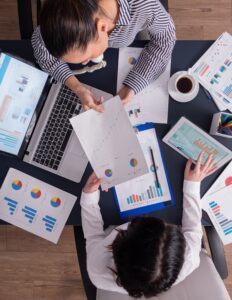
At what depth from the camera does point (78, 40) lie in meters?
0.71

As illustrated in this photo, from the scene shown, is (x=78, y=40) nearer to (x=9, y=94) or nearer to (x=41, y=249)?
(x=9, y=94)

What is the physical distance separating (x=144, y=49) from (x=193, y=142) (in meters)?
0.34

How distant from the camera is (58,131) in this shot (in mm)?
1055

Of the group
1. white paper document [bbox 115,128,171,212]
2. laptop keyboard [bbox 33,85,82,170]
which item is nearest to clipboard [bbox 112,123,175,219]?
white paper document [bbox 115,128,171,212]

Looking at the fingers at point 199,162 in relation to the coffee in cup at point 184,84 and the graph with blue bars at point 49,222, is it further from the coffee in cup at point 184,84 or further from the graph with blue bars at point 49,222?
the graph with blue bars at point 49,222

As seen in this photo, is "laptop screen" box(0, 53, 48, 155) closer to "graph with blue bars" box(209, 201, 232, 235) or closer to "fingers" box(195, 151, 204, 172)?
"fingers" box(195, 151, 204, 172)

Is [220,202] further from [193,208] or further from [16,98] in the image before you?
[16,98]

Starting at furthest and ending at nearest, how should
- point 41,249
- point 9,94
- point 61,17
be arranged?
point 41,249 < point 9,94 < point 61,17

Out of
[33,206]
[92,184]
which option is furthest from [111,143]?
[33,206]

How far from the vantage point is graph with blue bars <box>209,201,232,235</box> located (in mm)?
1049

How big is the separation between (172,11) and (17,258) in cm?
152

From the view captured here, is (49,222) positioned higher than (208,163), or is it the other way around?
(208,163)

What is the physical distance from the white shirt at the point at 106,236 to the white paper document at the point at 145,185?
7 centimetres

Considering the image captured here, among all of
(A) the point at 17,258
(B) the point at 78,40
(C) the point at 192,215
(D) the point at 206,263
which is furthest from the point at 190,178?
(A) the point at 17,258
